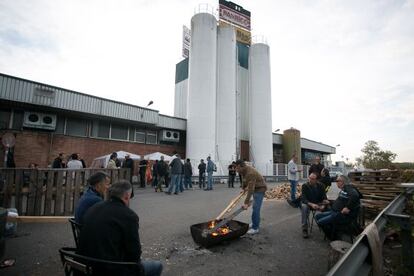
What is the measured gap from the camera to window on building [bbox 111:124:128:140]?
20188 mm

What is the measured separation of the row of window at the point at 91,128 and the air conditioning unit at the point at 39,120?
55 centimetres

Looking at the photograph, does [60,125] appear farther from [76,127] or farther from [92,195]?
[92,195]

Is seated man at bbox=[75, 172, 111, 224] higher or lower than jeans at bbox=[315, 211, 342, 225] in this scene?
higher

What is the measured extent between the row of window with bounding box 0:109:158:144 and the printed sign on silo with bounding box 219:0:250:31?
658 inches

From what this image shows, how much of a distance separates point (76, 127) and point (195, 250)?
17.3 m

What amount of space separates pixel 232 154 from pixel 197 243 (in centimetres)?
1917

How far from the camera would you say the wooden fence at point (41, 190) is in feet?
21.5

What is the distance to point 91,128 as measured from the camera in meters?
19.0

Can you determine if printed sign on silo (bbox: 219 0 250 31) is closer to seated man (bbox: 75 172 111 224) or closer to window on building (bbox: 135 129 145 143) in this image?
window on building (bbox: 135 129 145 143)

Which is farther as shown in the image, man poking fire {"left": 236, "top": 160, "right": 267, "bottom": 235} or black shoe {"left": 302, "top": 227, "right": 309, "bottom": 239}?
man poking fire {"left": 236, "top": 160, "right": 267, "bottom": 235}

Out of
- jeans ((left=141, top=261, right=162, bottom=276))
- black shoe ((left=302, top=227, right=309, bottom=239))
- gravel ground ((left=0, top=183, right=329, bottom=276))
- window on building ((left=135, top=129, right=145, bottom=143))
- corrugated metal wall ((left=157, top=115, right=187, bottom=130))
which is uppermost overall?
corrugated metal wall ((left=157, top=115, right=187, bottom=130))

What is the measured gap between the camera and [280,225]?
21.8ft

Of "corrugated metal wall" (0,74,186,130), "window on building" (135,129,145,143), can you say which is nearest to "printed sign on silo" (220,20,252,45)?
"corrugated metal wall" (0,74,186,130)

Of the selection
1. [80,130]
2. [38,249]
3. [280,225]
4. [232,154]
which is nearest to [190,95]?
[232,154]
